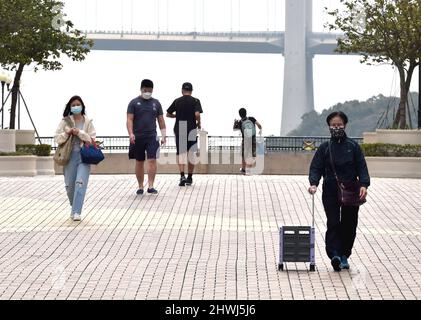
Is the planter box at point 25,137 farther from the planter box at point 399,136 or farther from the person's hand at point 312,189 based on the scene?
the person's hand at point 312,189

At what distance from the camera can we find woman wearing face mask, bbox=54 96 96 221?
1641cm

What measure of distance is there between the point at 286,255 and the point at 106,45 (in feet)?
213

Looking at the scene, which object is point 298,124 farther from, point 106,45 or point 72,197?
point 72,197

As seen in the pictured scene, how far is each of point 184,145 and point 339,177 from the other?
8.59 meters

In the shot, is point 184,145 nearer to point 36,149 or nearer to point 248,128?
point 248,128

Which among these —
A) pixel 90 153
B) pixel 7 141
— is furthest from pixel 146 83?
pixel 7 141

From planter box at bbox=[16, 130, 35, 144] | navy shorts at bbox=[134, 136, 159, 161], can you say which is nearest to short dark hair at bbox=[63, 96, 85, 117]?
navy shorts at bbox=[134, 136, 159, 161]

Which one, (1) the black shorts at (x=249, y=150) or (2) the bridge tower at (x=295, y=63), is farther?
(2) the bridge tower at (x=295, y=63)

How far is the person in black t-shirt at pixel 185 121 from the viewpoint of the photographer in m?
20.9

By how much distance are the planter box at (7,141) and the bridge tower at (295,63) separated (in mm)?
47402

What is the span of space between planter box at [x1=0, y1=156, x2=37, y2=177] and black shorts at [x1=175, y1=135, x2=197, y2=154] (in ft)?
21.6

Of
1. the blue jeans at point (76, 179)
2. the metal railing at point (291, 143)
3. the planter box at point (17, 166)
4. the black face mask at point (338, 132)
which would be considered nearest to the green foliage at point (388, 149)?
the planter box at point (17, 166)

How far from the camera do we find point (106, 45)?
3019 inches
